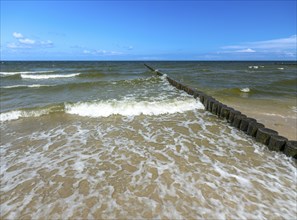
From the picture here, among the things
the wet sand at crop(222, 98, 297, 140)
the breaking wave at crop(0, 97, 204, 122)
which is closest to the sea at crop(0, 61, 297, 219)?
the wet sand at crop(222, 98, 297, 140)

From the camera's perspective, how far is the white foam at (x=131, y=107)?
10.5 m

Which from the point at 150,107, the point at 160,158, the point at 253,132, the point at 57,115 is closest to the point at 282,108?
the point at 253,132

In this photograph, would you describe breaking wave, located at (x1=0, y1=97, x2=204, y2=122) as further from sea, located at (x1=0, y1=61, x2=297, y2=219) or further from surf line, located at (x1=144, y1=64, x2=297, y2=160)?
surf line, located at (x1=144, y1=64, x2=297, y2=160)

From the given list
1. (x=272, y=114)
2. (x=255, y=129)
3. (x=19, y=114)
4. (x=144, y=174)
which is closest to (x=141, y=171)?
(x=144, y=174)

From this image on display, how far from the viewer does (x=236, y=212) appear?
12.5 ft

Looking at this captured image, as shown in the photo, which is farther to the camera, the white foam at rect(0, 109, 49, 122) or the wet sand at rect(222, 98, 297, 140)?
the white foam at rect(0, 109, 49, 122)

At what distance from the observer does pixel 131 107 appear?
11.0m

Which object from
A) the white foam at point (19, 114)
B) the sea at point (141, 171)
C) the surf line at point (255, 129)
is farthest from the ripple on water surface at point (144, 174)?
the white foam at point (19, 114)

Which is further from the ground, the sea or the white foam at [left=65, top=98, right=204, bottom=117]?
the white foam at [left=65, top=98, right=204, bottom=117]

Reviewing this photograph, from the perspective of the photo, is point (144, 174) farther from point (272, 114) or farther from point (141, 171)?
point (272, 114)

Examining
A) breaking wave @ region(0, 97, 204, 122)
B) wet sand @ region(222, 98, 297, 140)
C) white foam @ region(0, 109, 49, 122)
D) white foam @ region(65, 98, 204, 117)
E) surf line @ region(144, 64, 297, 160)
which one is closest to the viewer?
surf line @ region(144, 64, 297, 160)

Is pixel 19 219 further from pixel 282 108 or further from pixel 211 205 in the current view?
pixel 282 108

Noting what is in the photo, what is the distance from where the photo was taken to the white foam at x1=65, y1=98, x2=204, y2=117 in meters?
10.5

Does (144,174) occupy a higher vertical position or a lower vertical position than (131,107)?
lower
